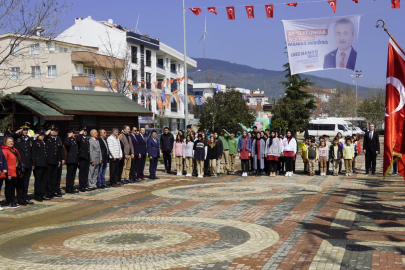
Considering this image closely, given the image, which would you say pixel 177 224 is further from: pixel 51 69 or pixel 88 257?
pixel 51 69

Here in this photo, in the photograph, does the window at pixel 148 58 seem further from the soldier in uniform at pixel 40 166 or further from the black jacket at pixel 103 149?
the soldier in uniform at pixel 40 166

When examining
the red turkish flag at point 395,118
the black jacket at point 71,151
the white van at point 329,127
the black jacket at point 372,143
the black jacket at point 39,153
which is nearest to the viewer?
the red turkish flag at point 395,118

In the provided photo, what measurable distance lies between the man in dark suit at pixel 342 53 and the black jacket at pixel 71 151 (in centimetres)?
766

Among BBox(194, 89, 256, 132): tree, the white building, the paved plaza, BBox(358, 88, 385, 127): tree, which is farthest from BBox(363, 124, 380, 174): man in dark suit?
BBox(358, 88, 385, 127): tree

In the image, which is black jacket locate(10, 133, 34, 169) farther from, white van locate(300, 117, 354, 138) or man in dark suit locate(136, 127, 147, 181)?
white van locate(300, 117, 354, 138)

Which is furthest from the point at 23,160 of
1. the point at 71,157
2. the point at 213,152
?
the point at 213,152

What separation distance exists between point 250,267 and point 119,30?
5382 centimetres

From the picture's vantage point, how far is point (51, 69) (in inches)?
2124

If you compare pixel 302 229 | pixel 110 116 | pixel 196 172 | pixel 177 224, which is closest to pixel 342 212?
pixel 302 229

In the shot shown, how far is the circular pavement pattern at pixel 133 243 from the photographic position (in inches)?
301

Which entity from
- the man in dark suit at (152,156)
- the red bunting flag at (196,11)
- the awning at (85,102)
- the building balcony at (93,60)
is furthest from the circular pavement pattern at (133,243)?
the building balcony at (93,60)

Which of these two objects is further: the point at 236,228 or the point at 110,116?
the point at 110,116

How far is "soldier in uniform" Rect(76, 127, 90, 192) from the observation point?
52.4 ft

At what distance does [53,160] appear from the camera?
47.6ft
